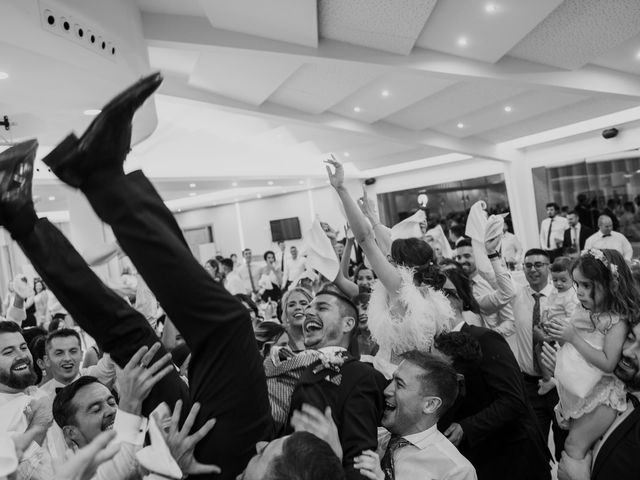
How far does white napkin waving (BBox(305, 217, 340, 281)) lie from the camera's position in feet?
11.2

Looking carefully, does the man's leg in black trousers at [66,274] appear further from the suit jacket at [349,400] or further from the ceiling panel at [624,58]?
the ceiling panel at [624,58]

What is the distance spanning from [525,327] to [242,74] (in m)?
5.44

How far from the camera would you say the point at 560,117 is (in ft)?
34.6

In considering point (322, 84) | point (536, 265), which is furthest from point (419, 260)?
point (322, 84)

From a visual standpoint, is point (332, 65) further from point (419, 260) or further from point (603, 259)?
point (603, 259)

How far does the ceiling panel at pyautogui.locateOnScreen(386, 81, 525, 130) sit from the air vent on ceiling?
5433 millimetres

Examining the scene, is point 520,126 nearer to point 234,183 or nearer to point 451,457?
point 234,183

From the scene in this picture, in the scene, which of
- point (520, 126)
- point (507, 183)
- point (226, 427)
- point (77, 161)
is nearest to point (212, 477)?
point (226, 427)

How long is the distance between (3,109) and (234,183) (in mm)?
8449

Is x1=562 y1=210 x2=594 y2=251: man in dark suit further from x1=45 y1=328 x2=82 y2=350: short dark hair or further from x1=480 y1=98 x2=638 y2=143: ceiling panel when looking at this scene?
x1=45 y1=328 x2=82 y2=350: short dark hair

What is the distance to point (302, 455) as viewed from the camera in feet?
4.25

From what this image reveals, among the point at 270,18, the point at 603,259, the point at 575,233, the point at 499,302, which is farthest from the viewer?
the point at 575,233

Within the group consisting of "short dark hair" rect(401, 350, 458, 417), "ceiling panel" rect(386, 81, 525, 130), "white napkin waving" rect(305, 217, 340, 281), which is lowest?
"short dark hair" rect(401, 350, 458, 417)

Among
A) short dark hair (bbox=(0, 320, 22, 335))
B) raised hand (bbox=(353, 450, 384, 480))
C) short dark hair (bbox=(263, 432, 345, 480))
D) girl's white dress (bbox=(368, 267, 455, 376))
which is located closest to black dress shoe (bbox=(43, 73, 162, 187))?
short dark hair (bbox=(263, 432, 345, 480))
